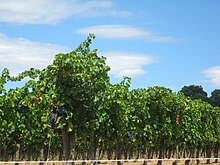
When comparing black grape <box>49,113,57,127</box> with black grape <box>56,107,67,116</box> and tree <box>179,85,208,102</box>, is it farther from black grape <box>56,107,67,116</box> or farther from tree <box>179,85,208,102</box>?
tree <box>179,85,208,102</box>

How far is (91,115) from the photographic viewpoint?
17.3 meters

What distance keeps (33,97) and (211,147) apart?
91.5 feet

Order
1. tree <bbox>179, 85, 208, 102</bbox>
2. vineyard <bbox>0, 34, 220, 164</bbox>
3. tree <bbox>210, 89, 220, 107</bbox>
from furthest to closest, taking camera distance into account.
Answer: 1. tree <bbox>179, 85, 208, 102</bbox>
2. tree <bbox>210, 89, 220, 107</bbox>
3. vineyard <bbox>0, 34, 220, 164</bbox>

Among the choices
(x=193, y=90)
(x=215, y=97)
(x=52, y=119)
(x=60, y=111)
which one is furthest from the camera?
(x=193, y=90)

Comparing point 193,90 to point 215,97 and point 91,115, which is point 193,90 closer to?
point 215,97

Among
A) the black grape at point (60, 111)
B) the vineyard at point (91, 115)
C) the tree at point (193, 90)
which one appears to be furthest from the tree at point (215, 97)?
the black grape at point (60, 111)

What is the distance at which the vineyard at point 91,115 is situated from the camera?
1675 centimetres

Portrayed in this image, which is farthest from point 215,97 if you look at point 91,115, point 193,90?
point 91,115

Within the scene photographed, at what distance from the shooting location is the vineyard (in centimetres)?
1675

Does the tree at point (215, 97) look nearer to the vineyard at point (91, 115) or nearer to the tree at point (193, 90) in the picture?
the tree at point (193, 90)

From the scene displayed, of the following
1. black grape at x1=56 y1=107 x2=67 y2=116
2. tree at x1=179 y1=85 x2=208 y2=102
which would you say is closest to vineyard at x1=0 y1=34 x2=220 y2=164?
black grape at x1=56 y1=107 x2=67 y2=116

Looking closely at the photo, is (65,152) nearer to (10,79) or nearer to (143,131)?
(10,79)

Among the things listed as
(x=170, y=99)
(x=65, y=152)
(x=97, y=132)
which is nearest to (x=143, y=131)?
(x=170, y=99)

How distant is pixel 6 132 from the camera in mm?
25859
